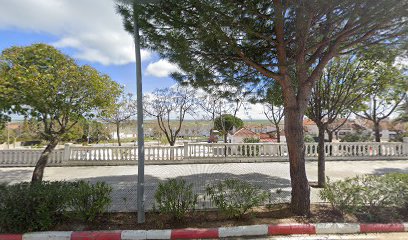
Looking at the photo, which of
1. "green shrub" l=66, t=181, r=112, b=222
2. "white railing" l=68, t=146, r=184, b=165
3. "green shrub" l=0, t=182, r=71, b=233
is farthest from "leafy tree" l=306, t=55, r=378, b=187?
"green shrub" l=0, t=182, r=71, b=233

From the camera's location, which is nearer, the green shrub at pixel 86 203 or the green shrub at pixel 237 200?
the green shrub at pixel 86 203

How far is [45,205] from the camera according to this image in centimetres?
446

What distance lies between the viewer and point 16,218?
14.2 feet

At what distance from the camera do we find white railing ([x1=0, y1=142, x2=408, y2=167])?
1178 centimetres

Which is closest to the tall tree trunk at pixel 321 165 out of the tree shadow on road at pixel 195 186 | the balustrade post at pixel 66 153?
the tree shadow on road at pixel 195 186

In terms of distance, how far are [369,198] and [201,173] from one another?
Answer: 6.10 meters

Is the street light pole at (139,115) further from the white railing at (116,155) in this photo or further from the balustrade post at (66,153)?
the balustrade post at (66,153)

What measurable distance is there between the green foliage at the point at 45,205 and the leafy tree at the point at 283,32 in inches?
129

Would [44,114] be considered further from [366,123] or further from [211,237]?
[366,123]

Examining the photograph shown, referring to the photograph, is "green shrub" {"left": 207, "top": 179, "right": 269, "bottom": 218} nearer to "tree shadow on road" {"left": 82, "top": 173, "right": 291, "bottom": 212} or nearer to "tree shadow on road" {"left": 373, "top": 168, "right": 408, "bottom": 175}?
"tree shadow on road" {"left": 82, "top": 173, "right": 291, "bottom": 212}

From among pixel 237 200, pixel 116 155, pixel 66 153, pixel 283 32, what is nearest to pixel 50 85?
pixel 237 200

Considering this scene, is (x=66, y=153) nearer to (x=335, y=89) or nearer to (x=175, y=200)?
(x=175, y=200)

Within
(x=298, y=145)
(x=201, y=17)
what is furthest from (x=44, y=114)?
(x=298, y=145)

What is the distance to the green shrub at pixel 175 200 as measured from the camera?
4.80 m
